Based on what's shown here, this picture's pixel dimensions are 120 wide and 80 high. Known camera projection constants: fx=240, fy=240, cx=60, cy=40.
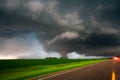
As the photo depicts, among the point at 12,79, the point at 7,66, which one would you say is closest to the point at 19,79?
the point at 12,79

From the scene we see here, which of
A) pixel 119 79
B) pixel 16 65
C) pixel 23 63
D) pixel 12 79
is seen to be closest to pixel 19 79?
pixel 12 79

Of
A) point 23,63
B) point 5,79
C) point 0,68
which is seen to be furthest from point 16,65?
point 5,79

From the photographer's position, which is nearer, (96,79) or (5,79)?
(96,79)

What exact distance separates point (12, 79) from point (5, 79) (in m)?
0.52

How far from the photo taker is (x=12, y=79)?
17188 mm

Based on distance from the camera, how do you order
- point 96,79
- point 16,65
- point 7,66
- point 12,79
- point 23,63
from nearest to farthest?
point 96,79, point 12,79, point 7,66, point 16,65, point 23,63

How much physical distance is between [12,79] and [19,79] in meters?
0.50

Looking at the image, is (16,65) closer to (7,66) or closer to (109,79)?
(7,66)

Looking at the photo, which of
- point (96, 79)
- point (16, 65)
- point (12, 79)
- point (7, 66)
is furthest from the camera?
point (16, 65)

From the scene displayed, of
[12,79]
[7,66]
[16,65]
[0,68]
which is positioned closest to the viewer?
[12,79]

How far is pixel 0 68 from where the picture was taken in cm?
3075

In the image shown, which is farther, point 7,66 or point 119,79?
point 7,66

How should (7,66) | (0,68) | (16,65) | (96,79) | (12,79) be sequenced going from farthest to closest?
(16,65) < (7,66) < (0,68) < (12,79) < (96,79)

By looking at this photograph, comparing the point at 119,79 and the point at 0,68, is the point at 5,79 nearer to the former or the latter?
the point at 119,79
